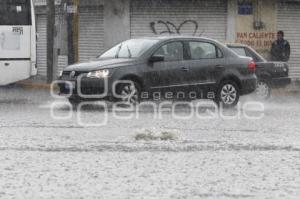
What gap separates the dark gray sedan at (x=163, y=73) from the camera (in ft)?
52.3

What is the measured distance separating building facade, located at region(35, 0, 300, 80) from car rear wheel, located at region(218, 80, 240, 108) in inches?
377

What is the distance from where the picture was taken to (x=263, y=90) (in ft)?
68.3

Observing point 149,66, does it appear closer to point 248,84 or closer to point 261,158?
point 248,84

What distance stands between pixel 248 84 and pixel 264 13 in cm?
994

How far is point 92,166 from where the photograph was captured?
9.12 m

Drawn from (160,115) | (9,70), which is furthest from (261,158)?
(9,70)

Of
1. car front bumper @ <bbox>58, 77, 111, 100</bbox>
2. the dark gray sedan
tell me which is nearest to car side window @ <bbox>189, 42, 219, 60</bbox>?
the dark gray sedan

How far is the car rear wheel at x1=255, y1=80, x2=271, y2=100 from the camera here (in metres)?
20.7

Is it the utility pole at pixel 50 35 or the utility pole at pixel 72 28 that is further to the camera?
the utility pole at pixel 50 35

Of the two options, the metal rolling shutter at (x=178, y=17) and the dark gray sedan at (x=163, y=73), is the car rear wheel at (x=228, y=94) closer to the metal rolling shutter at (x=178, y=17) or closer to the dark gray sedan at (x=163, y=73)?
the dark gray sedan at (x=163, y=73)

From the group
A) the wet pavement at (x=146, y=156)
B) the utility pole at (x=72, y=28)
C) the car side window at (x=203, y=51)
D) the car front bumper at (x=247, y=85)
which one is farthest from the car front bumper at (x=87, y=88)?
the utility pole at (x=72, y=28)

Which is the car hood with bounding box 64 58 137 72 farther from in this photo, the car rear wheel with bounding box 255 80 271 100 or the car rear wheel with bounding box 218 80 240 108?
the car rear wheel with bounding box 255 80 271 100

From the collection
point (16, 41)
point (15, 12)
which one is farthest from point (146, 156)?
point (15, 12)

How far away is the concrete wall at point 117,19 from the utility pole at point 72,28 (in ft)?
4.77
